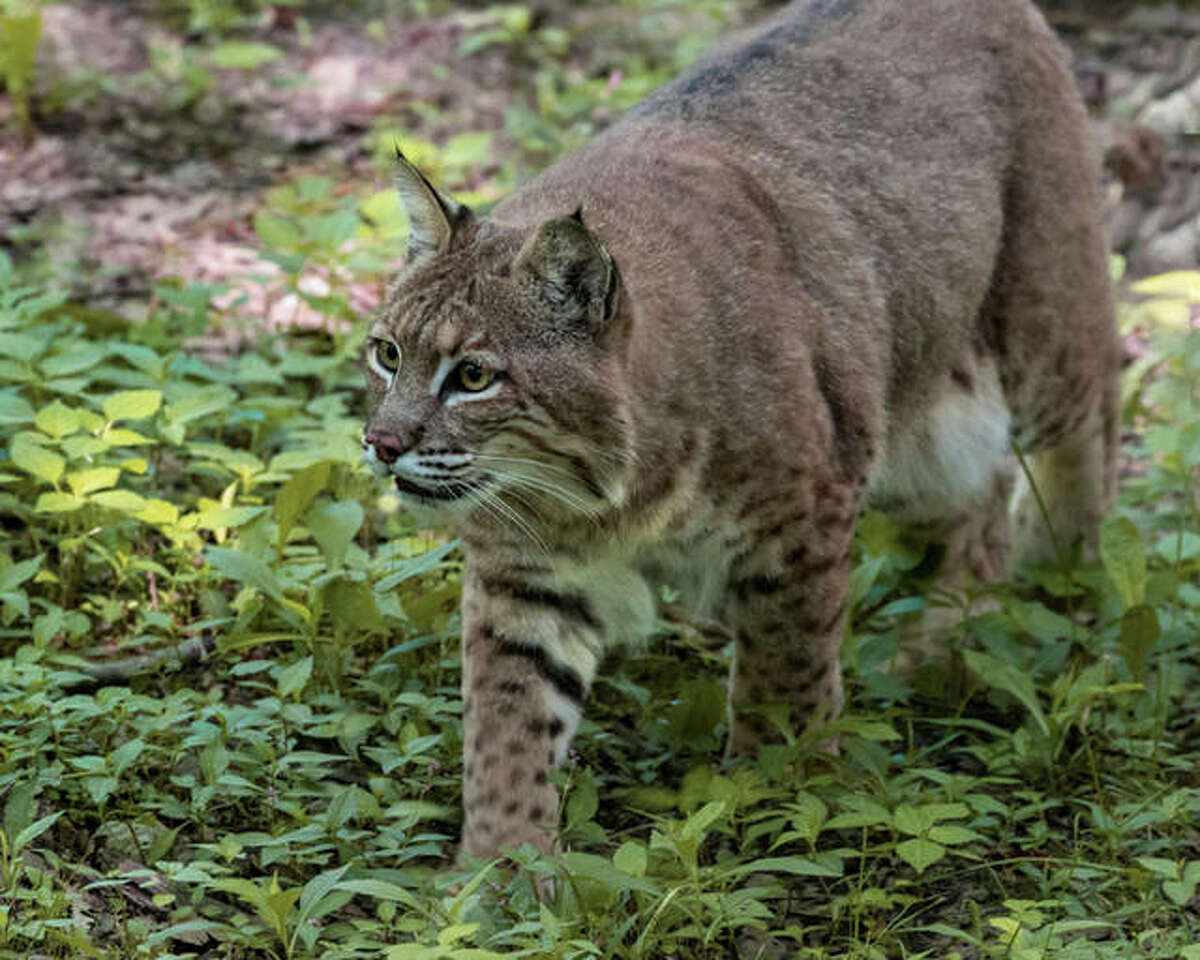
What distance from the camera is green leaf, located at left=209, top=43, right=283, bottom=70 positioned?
9398mm

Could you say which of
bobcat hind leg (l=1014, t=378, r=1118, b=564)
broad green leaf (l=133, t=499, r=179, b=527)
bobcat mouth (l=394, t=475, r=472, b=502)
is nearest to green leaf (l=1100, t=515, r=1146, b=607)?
bobcat hind leg (l=1014, t=378, r=1118, b=564)

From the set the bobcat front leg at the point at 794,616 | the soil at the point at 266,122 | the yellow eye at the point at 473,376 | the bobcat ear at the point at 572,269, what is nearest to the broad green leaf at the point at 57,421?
the yellow eye at the point at 473,376

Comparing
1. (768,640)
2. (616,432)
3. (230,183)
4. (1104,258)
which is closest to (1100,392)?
(1104,258)

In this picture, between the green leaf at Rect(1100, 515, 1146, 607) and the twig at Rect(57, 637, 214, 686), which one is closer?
the twig at Rect(57, 637, 214, 686)

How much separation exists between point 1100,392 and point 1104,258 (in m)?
0.44

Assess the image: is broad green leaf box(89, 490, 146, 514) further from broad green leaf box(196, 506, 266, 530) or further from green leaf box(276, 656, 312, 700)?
green leaf box(276, 656, 312, 700)

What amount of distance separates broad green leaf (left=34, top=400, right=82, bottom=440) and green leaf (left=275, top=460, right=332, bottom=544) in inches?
23.3

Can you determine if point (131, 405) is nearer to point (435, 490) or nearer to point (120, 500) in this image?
point (120, 500)

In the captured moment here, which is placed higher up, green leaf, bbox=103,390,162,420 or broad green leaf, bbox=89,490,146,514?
green leaf, bbox=103,390,162,420

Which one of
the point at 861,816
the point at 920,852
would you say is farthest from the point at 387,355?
the point at 920,852

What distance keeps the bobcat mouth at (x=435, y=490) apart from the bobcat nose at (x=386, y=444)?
6 cm

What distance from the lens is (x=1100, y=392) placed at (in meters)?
6.10

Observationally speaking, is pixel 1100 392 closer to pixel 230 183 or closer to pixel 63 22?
pixel 230 183

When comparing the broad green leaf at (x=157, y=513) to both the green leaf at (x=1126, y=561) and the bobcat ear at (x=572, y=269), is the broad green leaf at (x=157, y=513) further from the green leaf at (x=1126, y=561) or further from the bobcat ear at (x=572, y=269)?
the green leaf at (x=1126, y=561)
